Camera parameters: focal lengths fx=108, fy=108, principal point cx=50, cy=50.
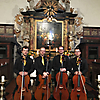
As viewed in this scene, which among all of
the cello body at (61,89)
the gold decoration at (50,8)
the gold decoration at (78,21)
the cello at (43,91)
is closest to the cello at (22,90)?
the cello at (43,91)

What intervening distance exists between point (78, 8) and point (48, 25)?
2221mm

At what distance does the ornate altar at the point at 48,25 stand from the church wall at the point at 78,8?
3.14ft

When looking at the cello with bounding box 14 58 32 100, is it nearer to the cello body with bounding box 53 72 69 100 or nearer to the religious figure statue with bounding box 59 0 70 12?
the cello body with bounding box 53 72 69 100

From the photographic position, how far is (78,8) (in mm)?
6262

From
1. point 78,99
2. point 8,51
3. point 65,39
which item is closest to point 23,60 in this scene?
point 78,99

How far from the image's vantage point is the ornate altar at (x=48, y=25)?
5.37 meters

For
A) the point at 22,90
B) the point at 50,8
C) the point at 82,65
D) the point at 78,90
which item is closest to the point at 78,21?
the point at 50,8

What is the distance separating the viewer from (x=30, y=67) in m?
3.07

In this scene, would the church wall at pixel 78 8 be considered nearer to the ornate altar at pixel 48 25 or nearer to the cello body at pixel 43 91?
the ornate altar at pixel 48 25

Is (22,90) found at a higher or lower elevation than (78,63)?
lower

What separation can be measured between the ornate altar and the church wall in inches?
37.6

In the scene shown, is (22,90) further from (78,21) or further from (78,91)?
(78,21)

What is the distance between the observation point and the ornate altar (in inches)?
211

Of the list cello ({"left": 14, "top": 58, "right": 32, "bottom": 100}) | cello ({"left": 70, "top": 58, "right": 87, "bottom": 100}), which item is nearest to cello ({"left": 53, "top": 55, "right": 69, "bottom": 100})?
cello ({"left": 70, "top": 58, "right": 87, "bottom": 100})
